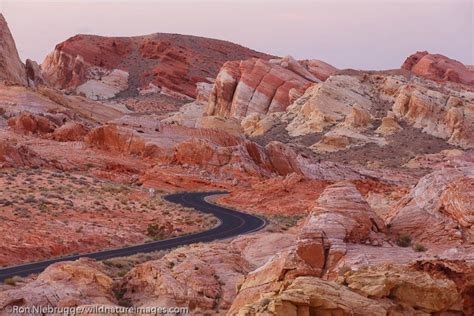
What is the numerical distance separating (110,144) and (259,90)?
4736cm

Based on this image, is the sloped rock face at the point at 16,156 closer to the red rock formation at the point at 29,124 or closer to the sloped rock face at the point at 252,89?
the red rock formation at the point at 29,124

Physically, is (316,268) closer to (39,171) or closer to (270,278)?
(270,278)

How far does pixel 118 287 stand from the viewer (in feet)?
79.4

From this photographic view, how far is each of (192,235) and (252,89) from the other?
7849 cm

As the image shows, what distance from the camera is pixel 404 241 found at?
77.0 feet

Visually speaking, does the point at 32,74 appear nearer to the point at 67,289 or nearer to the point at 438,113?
the point at 438,113

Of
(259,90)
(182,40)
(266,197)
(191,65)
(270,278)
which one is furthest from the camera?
(182,40)

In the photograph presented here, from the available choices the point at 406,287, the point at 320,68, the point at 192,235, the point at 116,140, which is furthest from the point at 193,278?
the point at 320,68

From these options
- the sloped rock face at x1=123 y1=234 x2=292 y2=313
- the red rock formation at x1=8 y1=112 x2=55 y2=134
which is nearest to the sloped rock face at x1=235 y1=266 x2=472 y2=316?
the sloped rock face at x1=123 y1=234 x2=292 y2=313

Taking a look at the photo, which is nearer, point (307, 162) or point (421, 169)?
point (307, 162)

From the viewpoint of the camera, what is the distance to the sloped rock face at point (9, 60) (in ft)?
336

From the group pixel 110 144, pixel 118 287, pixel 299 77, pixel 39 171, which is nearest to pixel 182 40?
pixel 299 77

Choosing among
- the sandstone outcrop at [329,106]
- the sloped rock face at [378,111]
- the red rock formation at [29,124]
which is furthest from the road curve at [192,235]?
the sandstone outcrop at [329,106]

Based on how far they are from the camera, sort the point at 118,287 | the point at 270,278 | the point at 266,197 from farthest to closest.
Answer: the point at 266,197 → the point at 118,287 → the point at 270,278
